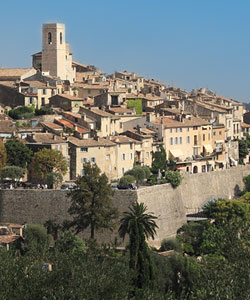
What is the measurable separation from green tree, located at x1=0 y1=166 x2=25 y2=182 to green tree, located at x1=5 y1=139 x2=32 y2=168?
54.8 inches

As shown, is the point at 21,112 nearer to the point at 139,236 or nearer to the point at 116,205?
the point at 116,205

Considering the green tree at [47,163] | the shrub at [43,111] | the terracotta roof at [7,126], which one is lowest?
the green tree at [47,163]

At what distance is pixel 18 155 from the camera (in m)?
57.3

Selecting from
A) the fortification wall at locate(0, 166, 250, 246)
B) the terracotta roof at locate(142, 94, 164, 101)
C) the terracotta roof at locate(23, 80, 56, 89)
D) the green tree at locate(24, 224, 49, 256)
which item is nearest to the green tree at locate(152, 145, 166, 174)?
the fortification wall at locate(0, 166, 250, 246)

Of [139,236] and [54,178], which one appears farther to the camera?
[54,178]

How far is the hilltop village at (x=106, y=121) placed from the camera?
2402 inches

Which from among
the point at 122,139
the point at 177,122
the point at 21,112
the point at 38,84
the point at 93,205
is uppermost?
the point at 38,84

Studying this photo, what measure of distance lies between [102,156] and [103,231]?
1028 centimetres

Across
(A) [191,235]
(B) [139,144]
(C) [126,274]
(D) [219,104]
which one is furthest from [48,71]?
(C) [126,274]

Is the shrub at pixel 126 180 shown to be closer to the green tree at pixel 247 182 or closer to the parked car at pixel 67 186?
the parked car at pixel 67 186

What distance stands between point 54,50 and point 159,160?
22554mm

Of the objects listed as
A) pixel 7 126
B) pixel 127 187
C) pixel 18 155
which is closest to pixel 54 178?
pixel 18 155

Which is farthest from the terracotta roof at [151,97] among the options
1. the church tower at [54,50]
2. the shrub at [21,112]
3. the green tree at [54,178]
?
the green tree at [54,178]

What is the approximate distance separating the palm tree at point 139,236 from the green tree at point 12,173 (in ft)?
23.7
